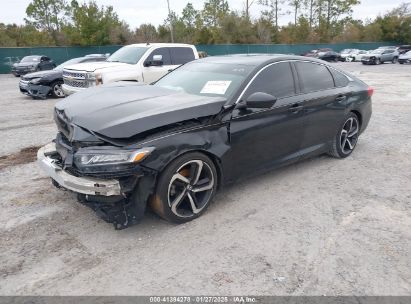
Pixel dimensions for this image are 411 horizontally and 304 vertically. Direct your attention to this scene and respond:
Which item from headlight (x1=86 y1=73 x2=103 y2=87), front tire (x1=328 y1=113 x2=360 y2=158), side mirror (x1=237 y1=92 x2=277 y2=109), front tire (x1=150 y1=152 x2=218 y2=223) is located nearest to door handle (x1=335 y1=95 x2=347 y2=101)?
front tire (x1=328 y1=113 x2=360 y2=158)

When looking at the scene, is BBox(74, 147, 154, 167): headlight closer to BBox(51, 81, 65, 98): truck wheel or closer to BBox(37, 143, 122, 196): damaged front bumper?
BBox(37, 143, 122, 196): damaged front bumper

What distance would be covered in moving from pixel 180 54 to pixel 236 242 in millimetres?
8215

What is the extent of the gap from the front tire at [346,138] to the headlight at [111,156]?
3330mm

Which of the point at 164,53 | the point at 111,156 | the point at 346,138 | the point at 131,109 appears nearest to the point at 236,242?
the point at 111,156

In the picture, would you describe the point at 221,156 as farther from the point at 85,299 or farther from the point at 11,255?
the point at 11,255

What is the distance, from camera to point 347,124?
5.64 meters

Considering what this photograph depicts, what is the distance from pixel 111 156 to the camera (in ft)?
10.3

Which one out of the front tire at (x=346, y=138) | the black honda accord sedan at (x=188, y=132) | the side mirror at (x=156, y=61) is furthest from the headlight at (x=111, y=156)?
the side mirror at (x=156, y=61)

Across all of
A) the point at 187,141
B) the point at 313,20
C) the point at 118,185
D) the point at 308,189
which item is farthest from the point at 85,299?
the point at 313,20

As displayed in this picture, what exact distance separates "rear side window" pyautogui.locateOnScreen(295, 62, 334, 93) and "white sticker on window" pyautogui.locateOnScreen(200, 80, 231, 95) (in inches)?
46.3

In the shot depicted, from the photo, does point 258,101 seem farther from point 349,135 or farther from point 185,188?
point 349,135

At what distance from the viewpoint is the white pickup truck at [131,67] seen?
910 centimetres

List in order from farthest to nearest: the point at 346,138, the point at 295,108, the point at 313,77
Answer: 1. the point at 346,138
2. the point at 313,77
3. the point at 295,108

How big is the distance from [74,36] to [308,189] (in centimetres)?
4188
